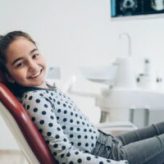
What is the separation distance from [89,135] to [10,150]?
151cm

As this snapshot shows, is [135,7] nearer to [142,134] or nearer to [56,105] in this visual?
[142,134]

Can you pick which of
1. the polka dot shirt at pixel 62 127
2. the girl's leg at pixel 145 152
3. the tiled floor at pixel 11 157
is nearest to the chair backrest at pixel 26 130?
the polka dot shirt at pixel 62 127

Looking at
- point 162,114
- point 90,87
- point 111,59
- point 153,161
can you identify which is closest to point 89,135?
point 153,161

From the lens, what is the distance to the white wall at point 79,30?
2.24 metres

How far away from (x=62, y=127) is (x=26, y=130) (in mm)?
176

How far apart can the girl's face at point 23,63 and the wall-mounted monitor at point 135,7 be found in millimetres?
1217

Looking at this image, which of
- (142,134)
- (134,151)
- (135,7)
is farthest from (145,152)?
(135,7)

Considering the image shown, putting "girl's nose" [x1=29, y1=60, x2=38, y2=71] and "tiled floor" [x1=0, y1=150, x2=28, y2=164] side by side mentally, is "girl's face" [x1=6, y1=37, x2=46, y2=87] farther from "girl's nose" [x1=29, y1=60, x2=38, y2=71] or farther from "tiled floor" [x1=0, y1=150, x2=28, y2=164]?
"tiled floor" [x1=0, y1=150, x2=28, y2=164]

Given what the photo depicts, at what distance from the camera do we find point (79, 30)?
7.50ft

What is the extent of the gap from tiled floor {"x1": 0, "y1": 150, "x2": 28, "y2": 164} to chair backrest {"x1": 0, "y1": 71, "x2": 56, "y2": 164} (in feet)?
4.26

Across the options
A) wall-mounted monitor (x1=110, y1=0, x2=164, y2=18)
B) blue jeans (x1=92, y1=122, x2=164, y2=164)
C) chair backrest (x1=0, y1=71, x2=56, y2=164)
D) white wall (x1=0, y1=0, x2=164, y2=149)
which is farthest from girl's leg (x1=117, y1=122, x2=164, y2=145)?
wall-mounted monitor (x1=110, y1=0, x2=164, y2=18)

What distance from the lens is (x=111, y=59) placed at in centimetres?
229

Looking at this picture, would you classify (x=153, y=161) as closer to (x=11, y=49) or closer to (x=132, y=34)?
(x=11, y=49)

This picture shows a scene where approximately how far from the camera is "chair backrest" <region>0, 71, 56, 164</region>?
94 centimetres
